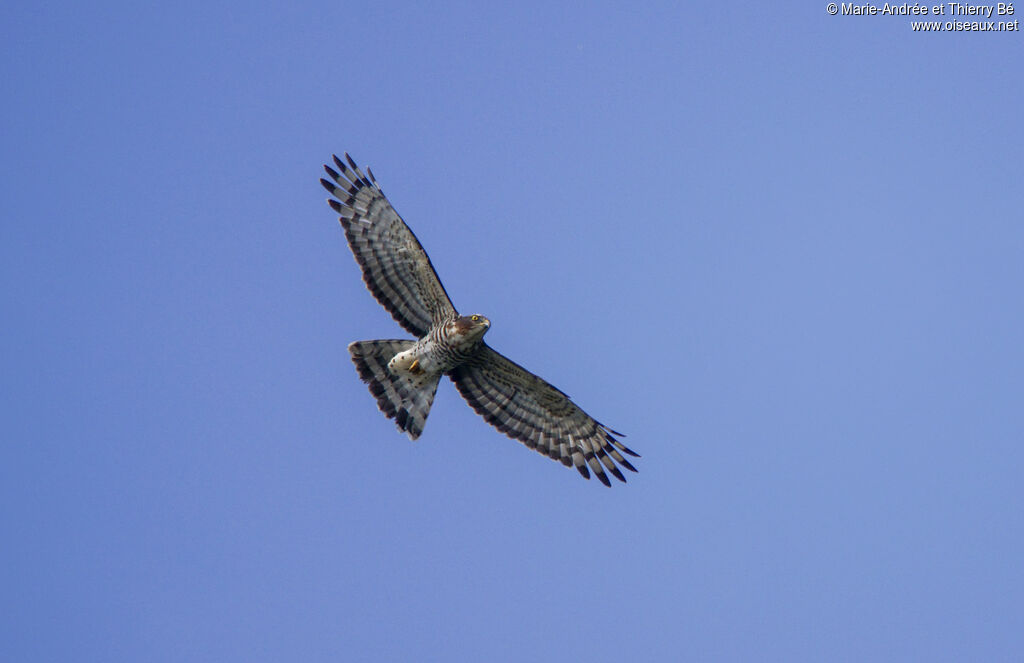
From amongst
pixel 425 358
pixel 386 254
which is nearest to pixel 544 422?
pixel 425 358

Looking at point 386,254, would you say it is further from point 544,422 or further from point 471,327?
point 544,422

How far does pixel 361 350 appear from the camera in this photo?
694 inches

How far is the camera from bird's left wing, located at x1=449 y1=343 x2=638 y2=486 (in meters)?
18.0

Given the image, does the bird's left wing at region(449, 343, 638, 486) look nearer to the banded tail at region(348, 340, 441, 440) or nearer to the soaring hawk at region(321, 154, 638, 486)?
the soaring hawk at region(321, 154, 638, 486)

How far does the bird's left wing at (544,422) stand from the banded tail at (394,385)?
48 cm

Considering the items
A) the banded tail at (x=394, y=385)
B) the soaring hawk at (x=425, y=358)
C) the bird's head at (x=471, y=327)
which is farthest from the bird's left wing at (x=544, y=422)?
the bird's head at (x=471, y=327)

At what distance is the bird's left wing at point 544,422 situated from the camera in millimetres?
18000

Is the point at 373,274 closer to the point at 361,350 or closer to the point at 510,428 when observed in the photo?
the point at 361,350

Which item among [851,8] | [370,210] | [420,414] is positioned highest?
[851,8]

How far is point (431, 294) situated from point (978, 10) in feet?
39.2

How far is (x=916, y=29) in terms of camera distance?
2316 centimetres

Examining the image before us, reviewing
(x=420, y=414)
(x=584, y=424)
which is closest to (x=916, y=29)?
(x=584, y=424)

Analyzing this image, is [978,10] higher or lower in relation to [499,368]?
higher

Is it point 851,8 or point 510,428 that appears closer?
point 510,428
